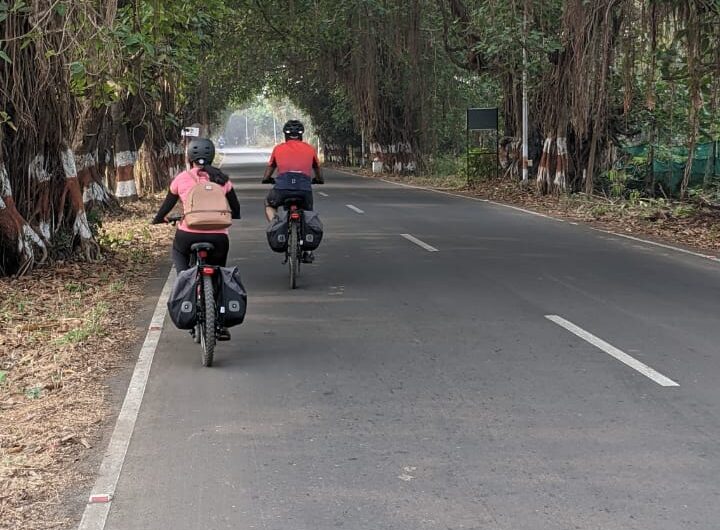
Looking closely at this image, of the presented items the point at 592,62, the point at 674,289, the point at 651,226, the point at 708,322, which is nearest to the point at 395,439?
the point at 708,322

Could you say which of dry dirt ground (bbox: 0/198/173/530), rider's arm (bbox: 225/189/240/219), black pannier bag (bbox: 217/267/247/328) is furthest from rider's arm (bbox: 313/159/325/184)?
black pannier bag (bbox: 217/267/247/328)

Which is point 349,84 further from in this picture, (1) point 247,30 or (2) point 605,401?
(2) point 605,401

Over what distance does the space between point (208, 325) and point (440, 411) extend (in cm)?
206

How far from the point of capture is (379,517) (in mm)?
4699

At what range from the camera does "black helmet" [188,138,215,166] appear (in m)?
8.02

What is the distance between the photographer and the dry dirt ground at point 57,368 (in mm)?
5227

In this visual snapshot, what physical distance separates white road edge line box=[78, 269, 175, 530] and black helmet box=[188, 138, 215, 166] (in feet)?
5.45

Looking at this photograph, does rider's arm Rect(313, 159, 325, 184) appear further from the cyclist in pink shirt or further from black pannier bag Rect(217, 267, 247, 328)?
black pannier bag Rect(217, 267, 247, 328)

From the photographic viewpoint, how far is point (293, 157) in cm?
1188

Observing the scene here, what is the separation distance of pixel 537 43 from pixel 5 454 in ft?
65.8

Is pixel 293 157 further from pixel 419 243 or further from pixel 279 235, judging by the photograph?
pixel 419 243

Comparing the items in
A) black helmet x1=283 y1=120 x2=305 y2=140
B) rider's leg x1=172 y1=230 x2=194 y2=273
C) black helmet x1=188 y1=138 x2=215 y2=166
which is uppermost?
black helmet x1=283 y1=120 x2=305 y2=140

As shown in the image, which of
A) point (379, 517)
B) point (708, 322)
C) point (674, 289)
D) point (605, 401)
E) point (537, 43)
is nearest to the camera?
point (379, 517)

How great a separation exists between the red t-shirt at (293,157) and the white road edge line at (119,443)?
3.30m
